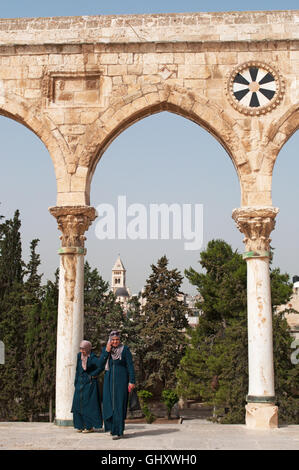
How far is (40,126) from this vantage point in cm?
868

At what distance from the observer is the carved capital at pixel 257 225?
8.22m

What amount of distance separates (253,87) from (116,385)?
5069mm

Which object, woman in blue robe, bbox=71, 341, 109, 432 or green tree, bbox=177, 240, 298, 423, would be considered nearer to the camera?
woman in blue robe, bbox=71, 341, 109, 432

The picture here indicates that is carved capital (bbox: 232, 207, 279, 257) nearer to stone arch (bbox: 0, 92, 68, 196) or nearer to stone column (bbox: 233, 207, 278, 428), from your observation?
stone column (bbox: 233, 207, 278, 428)

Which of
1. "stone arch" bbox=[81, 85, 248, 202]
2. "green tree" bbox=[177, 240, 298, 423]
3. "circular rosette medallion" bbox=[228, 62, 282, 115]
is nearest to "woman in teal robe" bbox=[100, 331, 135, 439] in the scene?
"stone arch" bbox=[81, 85, 248, 202]

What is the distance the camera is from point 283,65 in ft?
28.3

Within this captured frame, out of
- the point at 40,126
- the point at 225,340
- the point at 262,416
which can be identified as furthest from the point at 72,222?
the point at 225,340

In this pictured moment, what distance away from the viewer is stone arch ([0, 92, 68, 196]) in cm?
860

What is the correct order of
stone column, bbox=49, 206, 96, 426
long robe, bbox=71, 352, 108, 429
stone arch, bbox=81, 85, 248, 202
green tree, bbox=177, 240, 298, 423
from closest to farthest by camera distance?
long robe, bbox=71, 352, 108, 429, stone column, bbox=49, 206, 96, 426, stone arch, bbox=81, 85, 248, 202, green tree, bbox=177, 240, 298, 423

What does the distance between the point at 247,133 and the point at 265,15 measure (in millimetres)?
1995

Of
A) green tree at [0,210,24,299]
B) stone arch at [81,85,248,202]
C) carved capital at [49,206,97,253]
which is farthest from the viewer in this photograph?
green tree at [0,210,24,299]

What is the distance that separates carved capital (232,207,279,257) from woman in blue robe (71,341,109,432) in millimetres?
2887

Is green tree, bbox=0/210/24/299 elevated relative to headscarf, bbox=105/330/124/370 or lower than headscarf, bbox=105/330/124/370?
elevated
